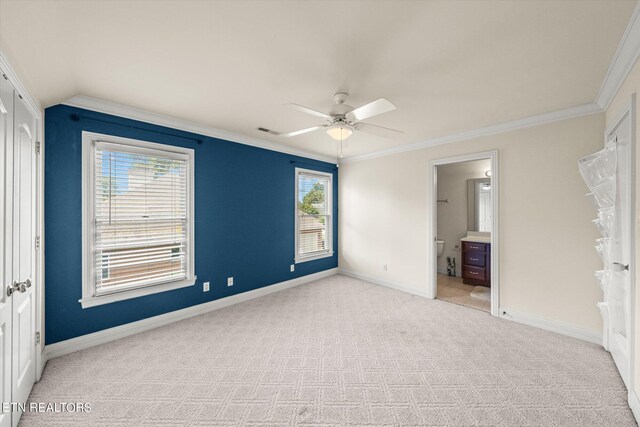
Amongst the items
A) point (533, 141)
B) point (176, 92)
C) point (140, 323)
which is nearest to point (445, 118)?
point (533, 141)

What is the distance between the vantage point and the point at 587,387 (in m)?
2.03

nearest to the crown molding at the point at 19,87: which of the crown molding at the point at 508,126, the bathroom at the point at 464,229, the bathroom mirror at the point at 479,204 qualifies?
the crown molding at the point at 508,126

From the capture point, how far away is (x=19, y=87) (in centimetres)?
178

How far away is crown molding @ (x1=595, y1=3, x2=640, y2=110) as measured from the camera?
1569 mm

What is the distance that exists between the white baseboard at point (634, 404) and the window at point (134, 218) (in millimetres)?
→ 4128

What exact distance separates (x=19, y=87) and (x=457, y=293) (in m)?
5.60

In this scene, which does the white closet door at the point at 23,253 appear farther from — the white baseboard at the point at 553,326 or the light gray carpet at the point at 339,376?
the white baseboard at the point at 553,326

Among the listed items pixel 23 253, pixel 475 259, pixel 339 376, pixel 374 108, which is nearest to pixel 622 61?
pixel 374 108

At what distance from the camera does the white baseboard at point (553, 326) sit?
2.71 m

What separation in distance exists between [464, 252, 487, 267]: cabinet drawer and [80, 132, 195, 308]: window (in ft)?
15.5

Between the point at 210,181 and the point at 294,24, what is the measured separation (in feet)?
8.24

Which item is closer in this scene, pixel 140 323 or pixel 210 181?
pixel 140 323

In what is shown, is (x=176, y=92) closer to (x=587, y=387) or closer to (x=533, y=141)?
(x=533, y=141)

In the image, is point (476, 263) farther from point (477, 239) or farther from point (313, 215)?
point (313, 215)
